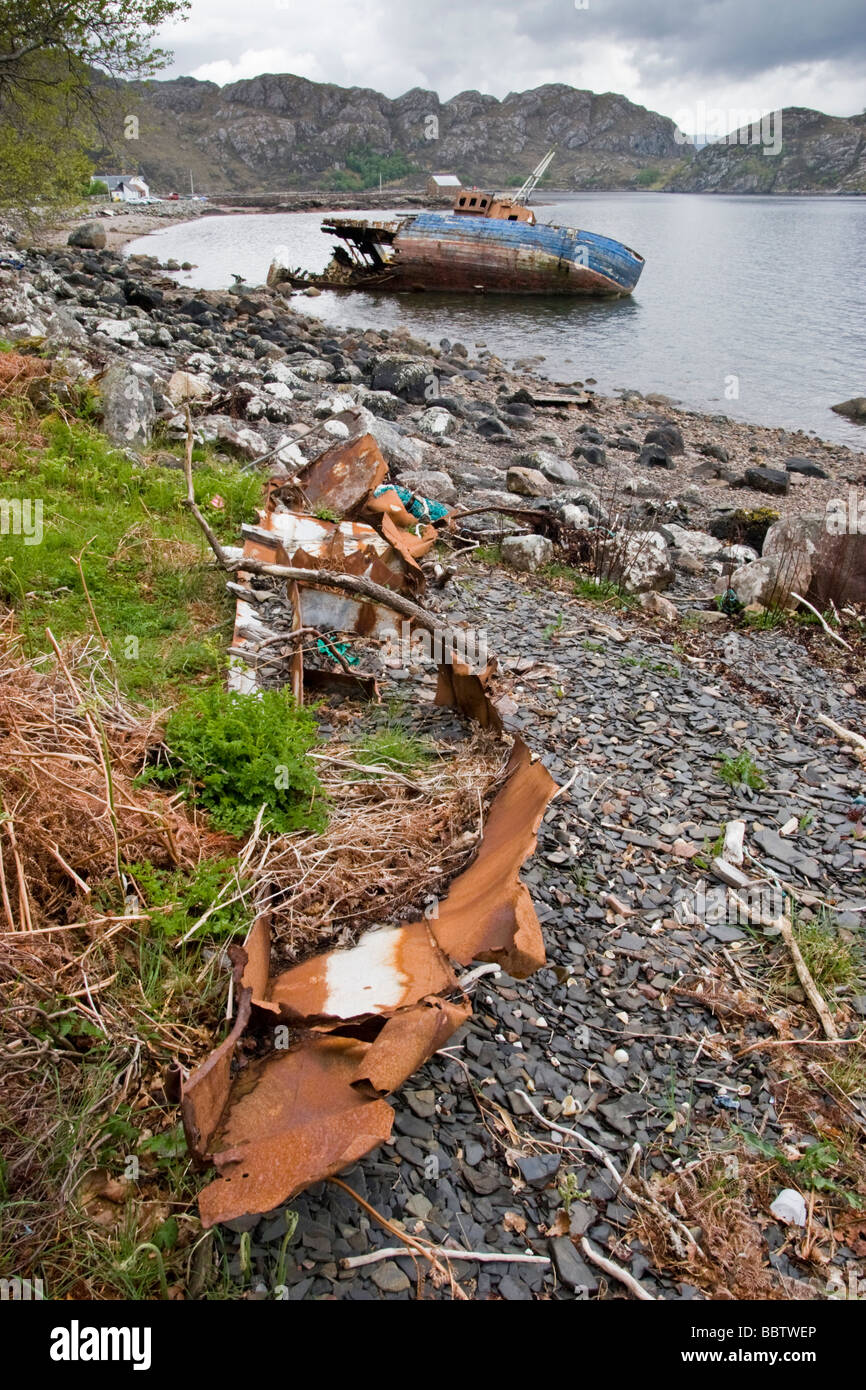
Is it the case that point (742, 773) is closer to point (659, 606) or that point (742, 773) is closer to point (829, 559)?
point (659, 606)

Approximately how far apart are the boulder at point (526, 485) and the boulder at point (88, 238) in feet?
96.3

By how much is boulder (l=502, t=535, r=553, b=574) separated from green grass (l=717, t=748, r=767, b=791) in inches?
130

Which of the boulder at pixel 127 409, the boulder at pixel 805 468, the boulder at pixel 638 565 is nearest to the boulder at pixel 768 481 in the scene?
the boulder at pixel 805 468

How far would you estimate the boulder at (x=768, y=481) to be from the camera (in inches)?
512

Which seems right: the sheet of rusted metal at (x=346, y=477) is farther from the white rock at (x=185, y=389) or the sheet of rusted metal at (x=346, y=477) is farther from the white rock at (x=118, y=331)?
the white rock at (x=118, y=331)

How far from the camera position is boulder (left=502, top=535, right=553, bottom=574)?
292 inches

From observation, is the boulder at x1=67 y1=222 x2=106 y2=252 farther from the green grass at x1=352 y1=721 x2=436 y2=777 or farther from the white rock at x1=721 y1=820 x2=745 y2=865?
the white rock at x1=721 y1=820 x2=745 y2=865

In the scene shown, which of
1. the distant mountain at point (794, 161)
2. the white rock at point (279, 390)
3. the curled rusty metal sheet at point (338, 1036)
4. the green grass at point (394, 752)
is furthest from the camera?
the distant mountain at point (794, 161)

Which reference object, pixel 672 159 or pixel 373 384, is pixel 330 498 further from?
pixel 672 159

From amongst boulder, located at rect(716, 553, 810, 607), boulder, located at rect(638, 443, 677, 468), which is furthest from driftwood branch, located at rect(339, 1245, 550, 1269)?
boulder, located at rect(638, 443, 677, 468)

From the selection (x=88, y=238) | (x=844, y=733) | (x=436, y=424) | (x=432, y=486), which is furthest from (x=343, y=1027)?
(x=88, y=238)

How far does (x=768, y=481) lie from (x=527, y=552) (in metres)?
7.58

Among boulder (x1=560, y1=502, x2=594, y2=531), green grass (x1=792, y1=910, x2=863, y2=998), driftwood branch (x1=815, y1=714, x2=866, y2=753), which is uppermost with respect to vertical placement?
boulder (x1=560, y1=502, x2=594, y2=531)

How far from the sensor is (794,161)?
387 ft
